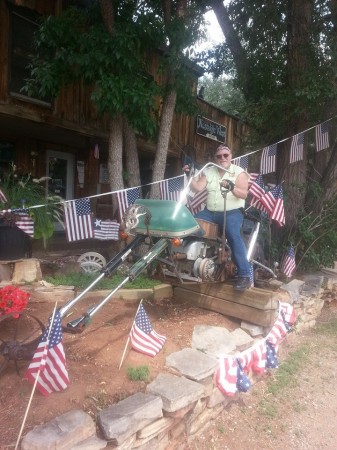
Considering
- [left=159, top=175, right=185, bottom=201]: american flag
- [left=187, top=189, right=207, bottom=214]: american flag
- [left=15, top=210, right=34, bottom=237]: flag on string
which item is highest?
[left=159, top=175, right=185, bottom=201]: american flag

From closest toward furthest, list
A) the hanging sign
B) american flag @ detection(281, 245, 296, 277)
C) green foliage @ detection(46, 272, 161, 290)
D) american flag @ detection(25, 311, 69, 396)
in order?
american flag @ detection(25, 311, 69, 396)
green foliage @ detection(46, 272, 161, 290)
american flag @ detection(281, 245, 296, 277)
the hanging sign

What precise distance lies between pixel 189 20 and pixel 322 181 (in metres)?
4.19

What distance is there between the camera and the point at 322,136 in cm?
718

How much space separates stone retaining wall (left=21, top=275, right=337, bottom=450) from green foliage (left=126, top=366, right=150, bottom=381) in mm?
118

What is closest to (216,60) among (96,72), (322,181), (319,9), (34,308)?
(319,9)

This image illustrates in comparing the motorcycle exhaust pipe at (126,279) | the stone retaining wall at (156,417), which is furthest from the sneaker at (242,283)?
the motorcycle exhaust pipe at (126,279)

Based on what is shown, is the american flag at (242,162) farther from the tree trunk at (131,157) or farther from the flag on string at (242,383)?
the flag on string at (242,383)

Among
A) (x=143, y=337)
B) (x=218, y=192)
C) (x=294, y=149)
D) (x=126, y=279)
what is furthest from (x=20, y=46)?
(x=143, y=337)

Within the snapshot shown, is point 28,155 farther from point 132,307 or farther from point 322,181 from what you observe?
point 322,181

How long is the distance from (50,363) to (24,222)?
2942mm

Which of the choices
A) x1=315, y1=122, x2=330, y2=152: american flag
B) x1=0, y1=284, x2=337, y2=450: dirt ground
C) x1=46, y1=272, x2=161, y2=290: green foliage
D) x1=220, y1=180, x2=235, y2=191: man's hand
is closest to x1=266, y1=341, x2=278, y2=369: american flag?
x1=0, y1=284, x2=337, y2=450: dirt ground

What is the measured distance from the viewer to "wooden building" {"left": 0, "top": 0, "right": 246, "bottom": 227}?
717 cm

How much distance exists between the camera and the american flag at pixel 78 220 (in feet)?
17.6

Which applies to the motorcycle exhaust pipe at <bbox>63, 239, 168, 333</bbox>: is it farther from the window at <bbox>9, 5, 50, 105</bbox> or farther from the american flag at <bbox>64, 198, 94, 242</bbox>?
the window at <bbox>9, 5, 50, 105</bbox>
